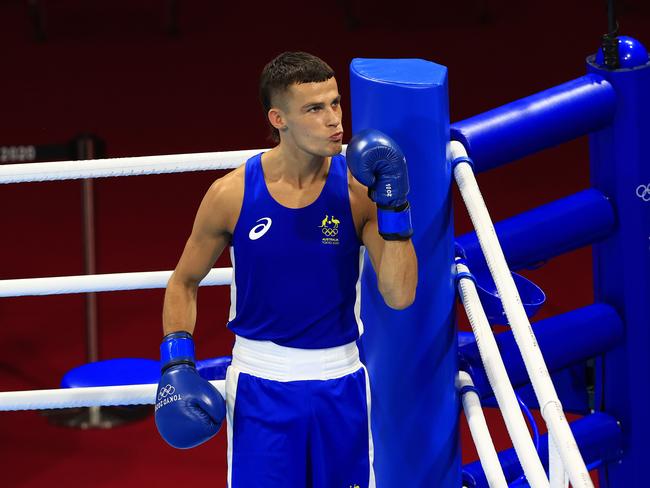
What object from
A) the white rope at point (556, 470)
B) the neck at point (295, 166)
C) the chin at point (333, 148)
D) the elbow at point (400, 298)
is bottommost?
the white rope at point (556, 470)

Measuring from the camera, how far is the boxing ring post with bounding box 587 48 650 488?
312 centimetres

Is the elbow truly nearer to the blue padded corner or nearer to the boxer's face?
the boxer's face

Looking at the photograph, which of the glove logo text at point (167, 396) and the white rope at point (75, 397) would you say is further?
the white rope at point (75, 397)

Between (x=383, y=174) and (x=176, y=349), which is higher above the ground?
(x=383, y=174)

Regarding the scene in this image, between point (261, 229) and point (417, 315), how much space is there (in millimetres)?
433

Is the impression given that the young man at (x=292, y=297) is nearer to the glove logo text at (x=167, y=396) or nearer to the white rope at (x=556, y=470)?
the glove logo text at (x=167, y=396)

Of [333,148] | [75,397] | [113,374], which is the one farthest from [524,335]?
[113,374]

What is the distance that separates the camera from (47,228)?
A: 6.10 metres

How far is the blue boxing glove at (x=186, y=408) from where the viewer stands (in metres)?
2.52

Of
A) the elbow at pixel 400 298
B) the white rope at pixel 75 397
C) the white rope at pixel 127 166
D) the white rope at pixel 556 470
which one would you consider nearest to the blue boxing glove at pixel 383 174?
the elbow at pixel 400 298

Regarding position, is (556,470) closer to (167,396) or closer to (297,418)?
(297,418)

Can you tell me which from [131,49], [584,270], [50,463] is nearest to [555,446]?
[50,463]

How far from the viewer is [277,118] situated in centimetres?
258

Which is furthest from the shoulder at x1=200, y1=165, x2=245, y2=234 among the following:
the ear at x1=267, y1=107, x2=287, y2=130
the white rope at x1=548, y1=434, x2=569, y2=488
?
the white rope at x1=548, y1=434, x2=569, y2=488
